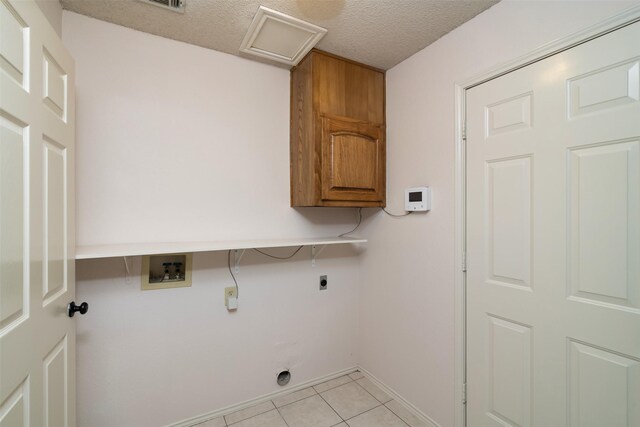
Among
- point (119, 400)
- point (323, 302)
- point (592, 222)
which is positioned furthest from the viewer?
point (323, 302)

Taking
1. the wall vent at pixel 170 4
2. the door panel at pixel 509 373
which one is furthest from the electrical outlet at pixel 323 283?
the wall vent at pixel 170 4

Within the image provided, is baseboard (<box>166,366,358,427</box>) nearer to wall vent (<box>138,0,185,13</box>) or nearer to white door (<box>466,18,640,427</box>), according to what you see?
white door (<box>466,18,640,427</box>)

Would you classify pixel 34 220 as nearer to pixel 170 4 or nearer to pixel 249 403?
pixel 170 4

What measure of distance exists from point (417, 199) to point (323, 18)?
121cm

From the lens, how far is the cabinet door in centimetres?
192

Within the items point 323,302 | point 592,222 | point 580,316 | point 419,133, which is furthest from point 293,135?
point 580,316

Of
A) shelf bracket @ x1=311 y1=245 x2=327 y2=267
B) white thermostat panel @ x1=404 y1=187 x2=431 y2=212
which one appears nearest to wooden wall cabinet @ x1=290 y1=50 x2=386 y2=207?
white thermostat panel @ x1=404 y1=187 x2=431 y2=212

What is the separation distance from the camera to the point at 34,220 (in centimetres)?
94

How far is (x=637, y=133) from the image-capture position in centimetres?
107

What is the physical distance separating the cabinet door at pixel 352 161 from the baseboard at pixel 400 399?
4.63 feet

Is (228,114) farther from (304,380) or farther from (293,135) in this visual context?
(304,380)

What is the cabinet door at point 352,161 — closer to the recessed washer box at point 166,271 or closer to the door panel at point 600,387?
the recessed washer box at point 166,271

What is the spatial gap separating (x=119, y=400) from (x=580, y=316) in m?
2.38

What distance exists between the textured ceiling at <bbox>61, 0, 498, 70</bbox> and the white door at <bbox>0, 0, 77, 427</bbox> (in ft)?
1.71
